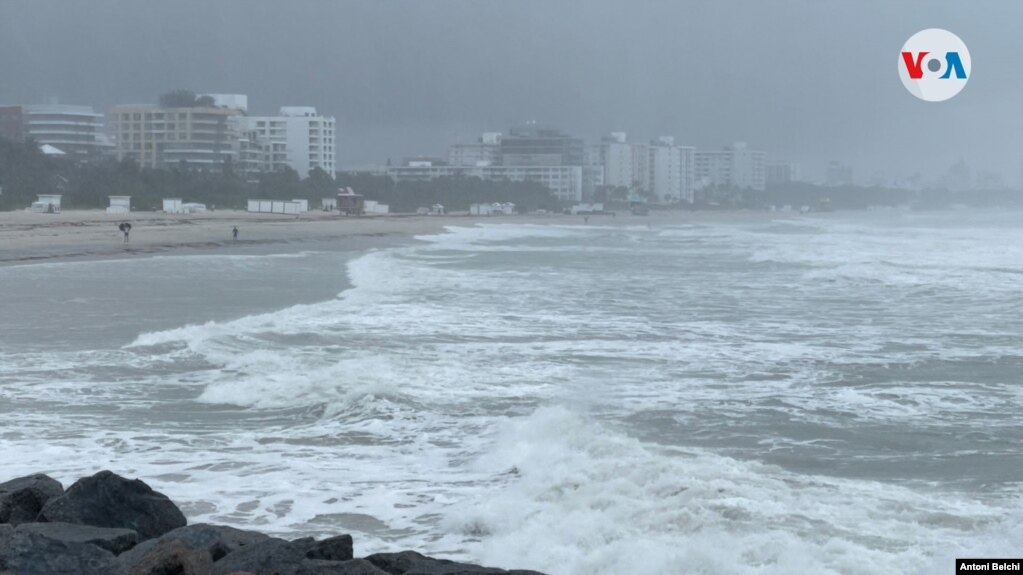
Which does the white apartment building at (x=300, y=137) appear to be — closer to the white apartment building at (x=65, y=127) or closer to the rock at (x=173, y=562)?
the white apartment building at (x=65, y=127)

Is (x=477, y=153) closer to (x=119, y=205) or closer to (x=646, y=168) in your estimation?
(x=646, y=168)

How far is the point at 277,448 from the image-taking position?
828 cm

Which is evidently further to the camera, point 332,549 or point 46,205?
point 46,205

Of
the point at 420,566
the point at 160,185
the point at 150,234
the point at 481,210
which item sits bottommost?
the point at 420,566

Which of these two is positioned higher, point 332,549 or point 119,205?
point 119,205

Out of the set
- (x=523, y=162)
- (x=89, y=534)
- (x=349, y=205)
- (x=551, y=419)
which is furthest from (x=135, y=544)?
(x=523, y=162)

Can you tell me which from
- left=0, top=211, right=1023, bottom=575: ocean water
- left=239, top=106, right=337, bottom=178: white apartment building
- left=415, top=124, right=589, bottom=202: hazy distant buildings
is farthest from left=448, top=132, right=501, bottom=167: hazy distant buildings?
left=0, top=211, right=1023, bottom=575: ocean water

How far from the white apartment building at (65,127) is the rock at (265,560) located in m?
99.9

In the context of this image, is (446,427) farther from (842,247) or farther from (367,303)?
(842,247)

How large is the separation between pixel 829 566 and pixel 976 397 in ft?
18.2

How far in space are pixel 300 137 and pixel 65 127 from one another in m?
22.5

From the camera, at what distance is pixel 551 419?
28.8 feet

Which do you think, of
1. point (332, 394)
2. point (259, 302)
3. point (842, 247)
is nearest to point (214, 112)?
point (842, 247)

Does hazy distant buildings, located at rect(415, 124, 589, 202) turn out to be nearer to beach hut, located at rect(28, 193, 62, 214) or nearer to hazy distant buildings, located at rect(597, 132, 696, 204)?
hazy distant buildings, located at rect(597, 132, 696, 204)
